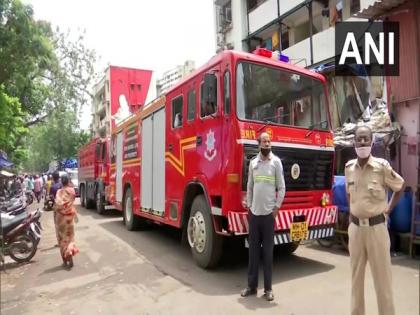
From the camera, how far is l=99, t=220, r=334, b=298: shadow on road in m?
5.87

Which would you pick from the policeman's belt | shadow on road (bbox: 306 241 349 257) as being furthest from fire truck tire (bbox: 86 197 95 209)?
the policeman's belt

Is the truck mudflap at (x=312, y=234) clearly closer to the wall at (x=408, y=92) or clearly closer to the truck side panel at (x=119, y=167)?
the wall at (x=408, y=92)

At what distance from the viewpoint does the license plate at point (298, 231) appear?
601 centimetres

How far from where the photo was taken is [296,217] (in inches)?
242

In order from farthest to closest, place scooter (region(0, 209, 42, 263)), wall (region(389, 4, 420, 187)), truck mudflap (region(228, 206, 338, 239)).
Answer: wall (region(389, 4, 420, 187)), scooter (region(0, 209, 42, 263)), truck mudflap (region(228, 206, 338, 239))

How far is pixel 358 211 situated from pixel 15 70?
11837mm

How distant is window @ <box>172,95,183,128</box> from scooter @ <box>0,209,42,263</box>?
3243 mm

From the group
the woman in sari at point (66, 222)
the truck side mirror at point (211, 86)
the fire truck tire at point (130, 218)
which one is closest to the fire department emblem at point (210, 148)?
the truck side mirror at point (211, 86)

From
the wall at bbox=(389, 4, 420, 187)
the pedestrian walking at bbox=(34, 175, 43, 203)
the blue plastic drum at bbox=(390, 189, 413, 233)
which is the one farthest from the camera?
the pedestrian walking at bbox=(34, 175, 43, 203)

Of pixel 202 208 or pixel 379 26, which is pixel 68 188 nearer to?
pixel 202 208

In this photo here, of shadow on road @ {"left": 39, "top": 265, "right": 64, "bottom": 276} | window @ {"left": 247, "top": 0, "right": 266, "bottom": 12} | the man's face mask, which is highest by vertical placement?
window @ {"left": 247, "top": 0, "right": 266, "bottom": 12}

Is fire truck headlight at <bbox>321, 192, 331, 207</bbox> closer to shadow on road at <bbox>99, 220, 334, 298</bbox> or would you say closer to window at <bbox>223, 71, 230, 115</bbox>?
shadow on road at <bbox>99, 220, 334, 298</bbox>

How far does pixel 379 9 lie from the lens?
8422 millimetres

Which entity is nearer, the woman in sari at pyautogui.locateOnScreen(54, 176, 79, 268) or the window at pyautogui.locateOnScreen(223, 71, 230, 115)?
the window at pyautogui.locateOnScreen(223, 71, 230, 115)
